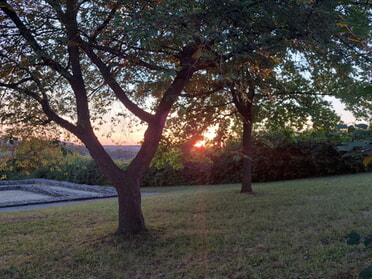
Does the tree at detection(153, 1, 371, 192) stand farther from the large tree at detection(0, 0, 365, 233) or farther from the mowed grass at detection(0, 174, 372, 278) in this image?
the mowed grass at detection(0, 174, 372, 278)

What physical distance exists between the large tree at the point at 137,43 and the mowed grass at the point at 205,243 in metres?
1.00

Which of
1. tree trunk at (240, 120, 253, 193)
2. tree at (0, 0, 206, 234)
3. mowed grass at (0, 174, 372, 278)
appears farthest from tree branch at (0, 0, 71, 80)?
tree trunk at (240, 120, 253, 193)

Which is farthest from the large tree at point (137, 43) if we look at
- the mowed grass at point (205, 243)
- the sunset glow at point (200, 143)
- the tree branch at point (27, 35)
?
the sunset glow at point (200, 143)

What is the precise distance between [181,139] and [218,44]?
20.8 ft

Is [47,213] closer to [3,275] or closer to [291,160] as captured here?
[3,275]

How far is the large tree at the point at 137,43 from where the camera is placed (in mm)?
4707

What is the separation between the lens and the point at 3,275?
15.4 ft

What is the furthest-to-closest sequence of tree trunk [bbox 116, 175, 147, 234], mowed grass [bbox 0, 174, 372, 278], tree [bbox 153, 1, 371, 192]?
tree trunk [bbox 116, 175, 147, 234] → tree [bbox 153, 1, 371, 192] → mowed grass [bbox 0, 174, 372, 278]

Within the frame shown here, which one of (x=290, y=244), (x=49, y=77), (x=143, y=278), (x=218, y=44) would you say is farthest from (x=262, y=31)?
(x=49, y=77)

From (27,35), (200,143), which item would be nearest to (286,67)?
(200,143)

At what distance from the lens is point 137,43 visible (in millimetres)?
5613

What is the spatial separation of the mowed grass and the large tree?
39.5 inches

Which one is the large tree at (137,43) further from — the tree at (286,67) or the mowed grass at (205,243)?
the mowed grass at (205,243)

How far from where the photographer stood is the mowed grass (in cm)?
440
